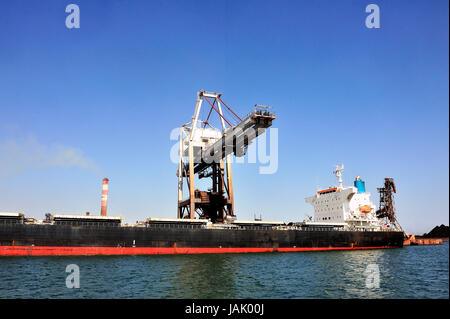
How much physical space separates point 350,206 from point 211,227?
26.0m

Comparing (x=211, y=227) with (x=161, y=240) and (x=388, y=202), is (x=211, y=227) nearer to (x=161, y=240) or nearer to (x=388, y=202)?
(x=161, y=240)

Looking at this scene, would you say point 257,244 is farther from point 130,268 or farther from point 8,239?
point 8,239

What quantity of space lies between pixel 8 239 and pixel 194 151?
92.5ft

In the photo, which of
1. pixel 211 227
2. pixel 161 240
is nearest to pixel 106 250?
pixel 161 240

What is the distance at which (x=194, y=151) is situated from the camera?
2062 inches

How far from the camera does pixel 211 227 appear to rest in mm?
41969

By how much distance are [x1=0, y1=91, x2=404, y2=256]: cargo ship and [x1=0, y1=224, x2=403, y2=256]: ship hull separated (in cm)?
9

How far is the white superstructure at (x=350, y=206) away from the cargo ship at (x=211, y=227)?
159 mm

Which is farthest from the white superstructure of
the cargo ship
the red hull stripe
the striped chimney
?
the striped chimney

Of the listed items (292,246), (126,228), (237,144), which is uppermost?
(237,144)

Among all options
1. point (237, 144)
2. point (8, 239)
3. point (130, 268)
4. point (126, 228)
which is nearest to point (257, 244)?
point (237, 144)

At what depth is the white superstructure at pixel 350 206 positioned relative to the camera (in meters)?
52.7

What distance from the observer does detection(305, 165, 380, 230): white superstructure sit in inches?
2074

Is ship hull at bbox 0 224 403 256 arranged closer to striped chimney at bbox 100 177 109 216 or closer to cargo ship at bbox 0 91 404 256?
cargo ship at bbox 0 91 404 256
